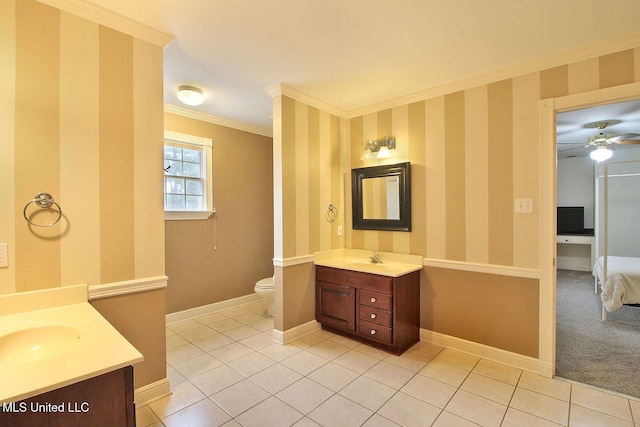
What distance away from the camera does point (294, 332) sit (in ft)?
9.92

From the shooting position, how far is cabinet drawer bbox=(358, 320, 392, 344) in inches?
106

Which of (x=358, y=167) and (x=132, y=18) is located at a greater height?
(x=132, y=18)

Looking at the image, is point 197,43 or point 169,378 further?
point 169,378

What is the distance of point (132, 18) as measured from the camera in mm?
1895

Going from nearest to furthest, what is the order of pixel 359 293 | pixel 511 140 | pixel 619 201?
pixel 511 140
pixel 359 293
pixel 619 201

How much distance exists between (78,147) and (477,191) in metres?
3.01

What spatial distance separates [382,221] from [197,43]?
2348 millimetres

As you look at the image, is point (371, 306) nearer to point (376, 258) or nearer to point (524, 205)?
point (376, 258)

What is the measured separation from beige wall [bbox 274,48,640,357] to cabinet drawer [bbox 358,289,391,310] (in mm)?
535

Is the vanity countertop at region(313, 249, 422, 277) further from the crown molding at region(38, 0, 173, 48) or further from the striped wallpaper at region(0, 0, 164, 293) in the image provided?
the crown molding at region(38, 0, 173, 48)

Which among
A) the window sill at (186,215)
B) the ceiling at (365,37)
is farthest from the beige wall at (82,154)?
the window sill at (186,215)

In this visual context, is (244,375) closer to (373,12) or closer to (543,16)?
(373,12)

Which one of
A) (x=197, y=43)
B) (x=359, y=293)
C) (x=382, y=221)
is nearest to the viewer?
(x=197, y=43)

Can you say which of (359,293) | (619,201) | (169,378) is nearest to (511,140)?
(359,293)
